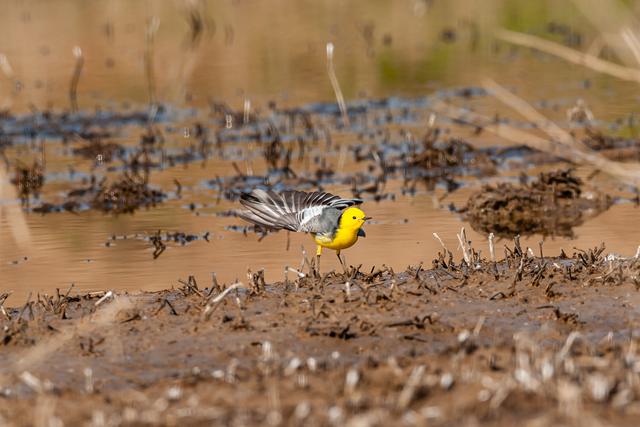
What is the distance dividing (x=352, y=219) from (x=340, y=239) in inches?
7.0

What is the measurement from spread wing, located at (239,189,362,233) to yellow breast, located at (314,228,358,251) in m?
0.07

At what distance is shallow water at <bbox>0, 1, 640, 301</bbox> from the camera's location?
387 inches

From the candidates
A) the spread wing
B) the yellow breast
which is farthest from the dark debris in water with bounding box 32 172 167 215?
the yellow breast

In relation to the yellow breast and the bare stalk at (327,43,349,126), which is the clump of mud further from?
the yellow breast

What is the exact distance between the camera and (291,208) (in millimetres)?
8609

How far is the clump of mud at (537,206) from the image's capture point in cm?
1089

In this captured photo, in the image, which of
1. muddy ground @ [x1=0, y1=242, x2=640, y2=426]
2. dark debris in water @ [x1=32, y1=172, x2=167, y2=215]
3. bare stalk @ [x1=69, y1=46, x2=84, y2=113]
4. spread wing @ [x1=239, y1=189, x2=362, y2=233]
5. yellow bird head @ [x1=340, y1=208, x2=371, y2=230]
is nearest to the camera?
muddy ground @ [x1=0, y1=242, x2=640, y2=426]

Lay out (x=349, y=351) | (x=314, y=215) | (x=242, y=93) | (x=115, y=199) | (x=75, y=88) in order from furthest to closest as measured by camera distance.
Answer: (x=75, y=88) < (x=242, y=93) < (x=115, y=199) < (x=314, y=215) < (x=349, y=351)

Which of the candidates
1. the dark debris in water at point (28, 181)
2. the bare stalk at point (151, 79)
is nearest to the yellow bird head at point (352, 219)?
the dark debris in water at point (28, 181)

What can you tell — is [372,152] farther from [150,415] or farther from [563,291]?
[150,415]

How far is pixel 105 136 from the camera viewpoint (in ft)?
52.5

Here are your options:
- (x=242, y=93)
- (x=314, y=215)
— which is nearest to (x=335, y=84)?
(x=314, y=215)

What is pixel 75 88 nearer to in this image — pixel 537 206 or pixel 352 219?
pixel 537 206

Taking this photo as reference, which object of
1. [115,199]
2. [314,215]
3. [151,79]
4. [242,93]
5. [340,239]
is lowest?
[115,199]
